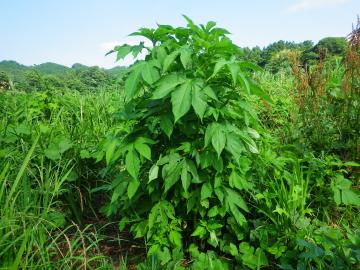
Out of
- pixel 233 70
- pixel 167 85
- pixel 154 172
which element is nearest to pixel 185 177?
pixel 154 172

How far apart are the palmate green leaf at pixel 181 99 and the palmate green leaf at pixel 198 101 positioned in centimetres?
3

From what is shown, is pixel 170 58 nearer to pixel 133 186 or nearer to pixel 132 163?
pixel 132 163

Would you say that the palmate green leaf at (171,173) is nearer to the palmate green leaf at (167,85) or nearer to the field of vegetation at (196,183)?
the field of vegetation at (196,183)

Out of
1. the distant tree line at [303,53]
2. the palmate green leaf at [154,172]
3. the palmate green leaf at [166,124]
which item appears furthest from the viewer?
the distant tree line at [303,53]

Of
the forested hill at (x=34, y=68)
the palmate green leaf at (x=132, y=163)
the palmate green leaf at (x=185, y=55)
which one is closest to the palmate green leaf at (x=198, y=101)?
the palmate green leaf at (x=185, y=55)

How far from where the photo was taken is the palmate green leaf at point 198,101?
1.85 metres

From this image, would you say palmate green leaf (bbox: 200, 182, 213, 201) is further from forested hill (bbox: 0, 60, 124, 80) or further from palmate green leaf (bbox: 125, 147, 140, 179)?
forested hill (bbox: 0, 60, 124, 80)

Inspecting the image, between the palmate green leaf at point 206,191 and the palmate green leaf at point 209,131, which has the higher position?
the palmate green leaf at point 209,131

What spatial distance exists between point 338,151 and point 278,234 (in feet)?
4.00

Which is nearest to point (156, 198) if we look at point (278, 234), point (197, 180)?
point (197, 180)

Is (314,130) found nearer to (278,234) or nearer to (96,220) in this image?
(278,234)

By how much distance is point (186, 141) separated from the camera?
219cm

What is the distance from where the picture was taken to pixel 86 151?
3.06 m

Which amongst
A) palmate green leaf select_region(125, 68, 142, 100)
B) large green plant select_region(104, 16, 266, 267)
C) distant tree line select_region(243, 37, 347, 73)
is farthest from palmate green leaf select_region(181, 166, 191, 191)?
distant tree line select_region(243, 37, 347, 73)
